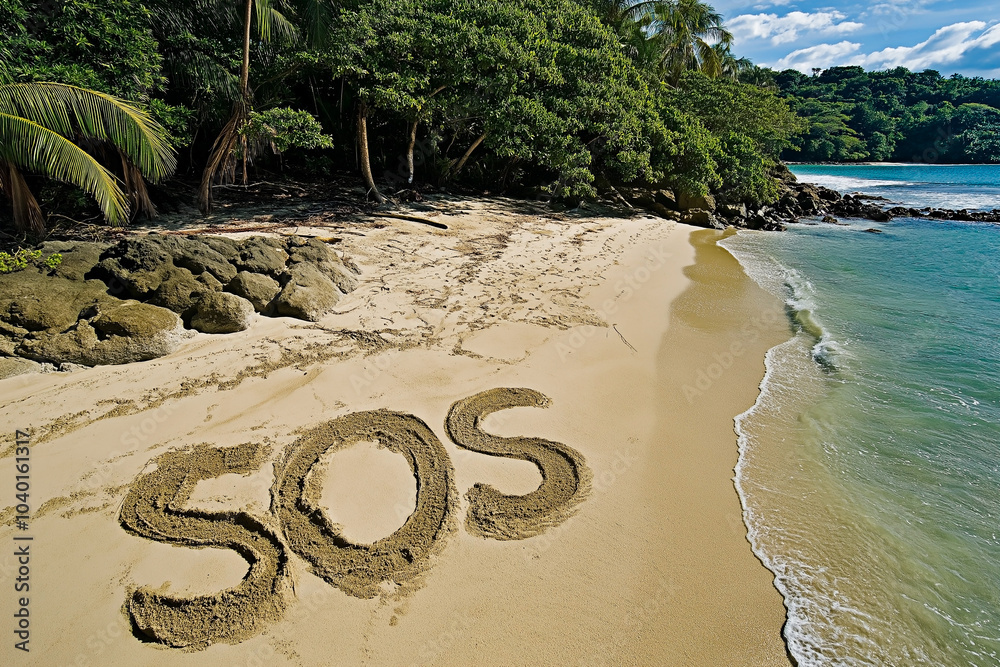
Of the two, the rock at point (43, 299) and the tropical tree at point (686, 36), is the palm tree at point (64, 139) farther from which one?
the tropical tree at point (686, 36)

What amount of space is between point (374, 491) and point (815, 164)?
105432 mm

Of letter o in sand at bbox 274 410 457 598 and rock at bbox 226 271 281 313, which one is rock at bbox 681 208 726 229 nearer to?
rock at bbox 226 271 281 313

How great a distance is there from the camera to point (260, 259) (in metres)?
7.25

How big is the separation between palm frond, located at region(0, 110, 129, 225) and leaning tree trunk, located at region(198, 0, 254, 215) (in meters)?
4.05

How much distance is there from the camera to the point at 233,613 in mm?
2924

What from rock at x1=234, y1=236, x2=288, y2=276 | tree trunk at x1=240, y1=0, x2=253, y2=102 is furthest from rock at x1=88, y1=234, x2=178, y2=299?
tree trunk at x1=240, y1=0, x2=253, y2=102

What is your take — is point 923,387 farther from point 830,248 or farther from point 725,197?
point 725,197

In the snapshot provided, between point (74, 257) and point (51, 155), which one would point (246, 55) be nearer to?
point (51, 155)

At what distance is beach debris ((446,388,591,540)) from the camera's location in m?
3.74

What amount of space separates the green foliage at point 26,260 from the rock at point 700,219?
18.7 m

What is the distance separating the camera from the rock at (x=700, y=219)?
63.1 feet

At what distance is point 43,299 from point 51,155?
3187mm

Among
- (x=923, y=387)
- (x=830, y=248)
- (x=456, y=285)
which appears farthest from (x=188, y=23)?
(x=830, y=248)

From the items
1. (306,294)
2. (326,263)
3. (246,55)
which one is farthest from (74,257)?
(246,55)
